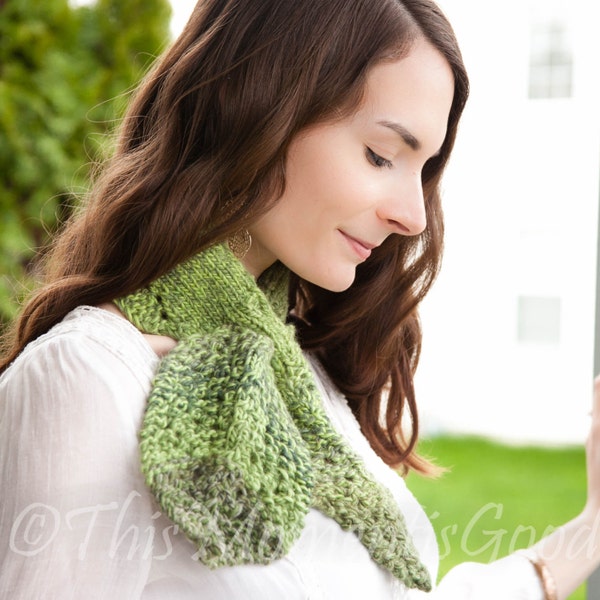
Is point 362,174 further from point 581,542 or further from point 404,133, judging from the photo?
point 581,542

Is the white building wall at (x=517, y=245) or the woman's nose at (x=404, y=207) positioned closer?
the woman's nose at (x=404, y=207)

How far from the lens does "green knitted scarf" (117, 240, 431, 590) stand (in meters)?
0.93

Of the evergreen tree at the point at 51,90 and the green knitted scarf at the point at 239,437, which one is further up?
the evergreen tree at the point at 51,90

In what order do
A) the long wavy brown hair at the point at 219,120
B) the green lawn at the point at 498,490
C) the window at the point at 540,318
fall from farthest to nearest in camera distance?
the window at the point at 540,318 < the green lawn at the point at 498,490 < the long wavy brown hair at the point at 219,120

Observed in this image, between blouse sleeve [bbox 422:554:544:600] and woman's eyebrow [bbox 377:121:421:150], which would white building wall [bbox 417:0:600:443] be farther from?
woman's eyebrow [bbox 377:121:421:150]

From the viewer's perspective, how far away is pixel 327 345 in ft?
4.68

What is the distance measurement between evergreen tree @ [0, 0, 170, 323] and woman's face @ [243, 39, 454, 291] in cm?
134

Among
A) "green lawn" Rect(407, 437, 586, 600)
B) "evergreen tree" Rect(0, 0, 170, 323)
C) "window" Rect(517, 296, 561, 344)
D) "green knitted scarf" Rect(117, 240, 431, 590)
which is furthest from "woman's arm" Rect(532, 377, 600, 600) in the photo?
"window" Rect(517, 296, 561, 344)

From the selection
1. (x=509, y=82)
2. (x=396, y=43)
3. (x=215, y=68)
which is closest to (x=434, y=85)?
(x=396, y=43)

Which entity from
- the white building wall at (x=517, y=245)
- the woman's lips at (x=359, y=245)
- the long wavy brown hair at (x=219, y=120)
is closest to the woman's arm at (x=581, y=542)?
the woman's lips at (x=359, y=245)

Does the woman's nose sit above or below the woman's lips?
above

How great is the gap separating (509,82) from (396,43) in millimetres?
4764

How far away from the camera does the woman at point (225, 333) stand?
0.90 m

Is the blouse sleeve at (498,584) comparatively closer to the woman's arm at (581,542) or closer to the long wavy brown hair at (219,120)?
the woman's arm at (581,542)
